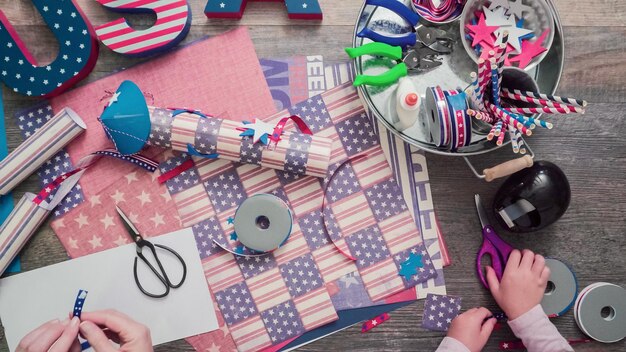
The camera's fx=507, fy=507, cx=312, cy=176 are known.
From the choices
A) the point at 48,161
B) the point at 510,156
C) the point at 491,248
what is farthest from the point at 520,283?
the point at 48,161

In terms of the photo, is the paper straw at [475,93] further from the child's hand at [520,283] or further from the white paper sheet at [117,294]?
the white paper sheet at [117,294]

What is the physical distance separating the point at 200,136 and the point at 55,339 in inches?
14.7

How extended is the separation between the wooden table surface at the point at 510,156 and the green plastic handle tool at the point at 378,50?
0.30 ft

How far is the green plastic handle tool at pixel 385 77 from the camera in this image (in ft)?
2.66

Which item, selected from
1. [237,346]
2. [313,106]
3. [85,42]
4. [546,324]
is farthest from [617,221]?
[85,42]

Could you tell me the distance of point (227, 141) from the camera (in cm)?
84

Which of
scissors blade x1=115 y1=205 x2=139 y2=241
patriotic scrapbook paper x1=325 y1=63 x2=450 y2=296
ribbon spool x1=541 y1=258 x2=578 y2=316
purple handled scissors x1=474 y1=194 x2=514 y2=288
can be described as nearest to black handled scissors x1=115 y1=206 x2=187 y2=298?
scissors blade x1=115 y1=205 x2=139 y2=241

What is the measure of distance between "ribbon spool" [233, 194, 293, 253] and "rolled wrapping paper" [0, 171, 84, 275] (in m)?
0.33

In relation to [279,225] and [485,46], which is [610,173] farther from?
[279,225]

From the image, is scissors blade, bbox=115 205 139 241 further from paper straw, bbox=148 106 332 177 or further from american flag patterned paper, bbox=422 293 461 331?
american flag patterned paper, bbox=422 293 461 331

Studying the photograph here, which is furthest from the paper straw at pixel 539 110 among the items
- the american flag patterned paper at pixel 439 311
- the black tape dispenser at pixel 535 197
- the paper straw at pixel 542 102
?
the american flag patterned paper at pixel 439 311

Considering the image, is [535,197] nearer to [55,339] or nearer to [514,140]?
[514,140]

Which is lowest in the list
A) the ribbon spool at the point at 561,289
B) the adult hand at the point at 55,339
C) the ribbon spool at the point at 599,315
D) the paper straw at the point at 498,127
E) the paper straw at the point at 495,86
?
the ribbon spool at the point at 599,315

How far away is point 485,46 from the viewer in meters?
0.82
